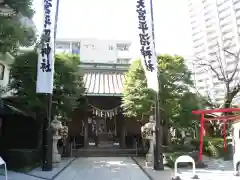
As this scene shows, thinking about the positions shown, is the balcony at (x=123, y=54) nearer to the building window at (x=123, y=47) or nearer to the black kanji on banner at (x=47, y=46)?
the building window at (x=123, y=47)

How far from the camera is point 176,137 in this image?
67.9 ft

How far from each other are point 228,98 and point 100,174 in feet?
34.0

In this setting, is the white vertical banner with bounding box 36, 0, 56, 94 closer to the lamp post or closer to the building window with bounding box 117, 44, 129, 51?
the lamp post

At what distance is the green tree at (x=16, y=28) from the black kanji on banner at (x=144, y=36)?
14.5 ft

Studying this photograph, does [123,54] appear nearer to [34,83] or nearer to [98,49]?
[98,49]

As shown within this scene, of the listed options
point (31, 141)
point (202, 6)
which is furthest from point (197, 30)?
point (31, 141)

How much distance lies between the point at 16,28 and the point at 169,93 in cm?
946

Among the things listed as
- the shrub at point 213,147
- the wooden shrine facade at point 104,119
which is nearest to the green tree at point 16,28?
the wooden shrine facade at point 104,119

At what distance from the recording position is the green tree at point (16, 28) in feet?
23.9

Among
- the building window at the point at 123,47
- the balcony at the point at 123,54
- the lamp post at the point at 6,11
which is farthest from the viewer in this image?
the building window at the point at 123,47

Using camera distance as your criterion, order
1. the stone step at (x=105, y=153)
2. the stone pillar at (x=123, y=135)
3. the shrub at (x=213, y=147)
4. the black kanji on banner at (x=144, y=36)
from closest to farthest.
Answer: the black kanji on banner at (x=144, y=36), the shrub at (x=213, y=147), the stone step at (x=105, y=153), the stone pillar at (x=123, y=135)

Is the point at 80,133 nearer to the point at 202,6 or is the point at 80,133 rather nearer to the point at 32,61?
the point at 32,61

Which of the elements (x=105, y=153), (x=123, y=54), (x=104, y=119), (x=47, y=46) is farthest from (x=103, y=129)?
(x=123, y=54)

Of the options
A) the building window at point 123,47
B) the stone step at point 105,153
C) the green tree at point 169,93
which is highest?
the building window at point 123,47
